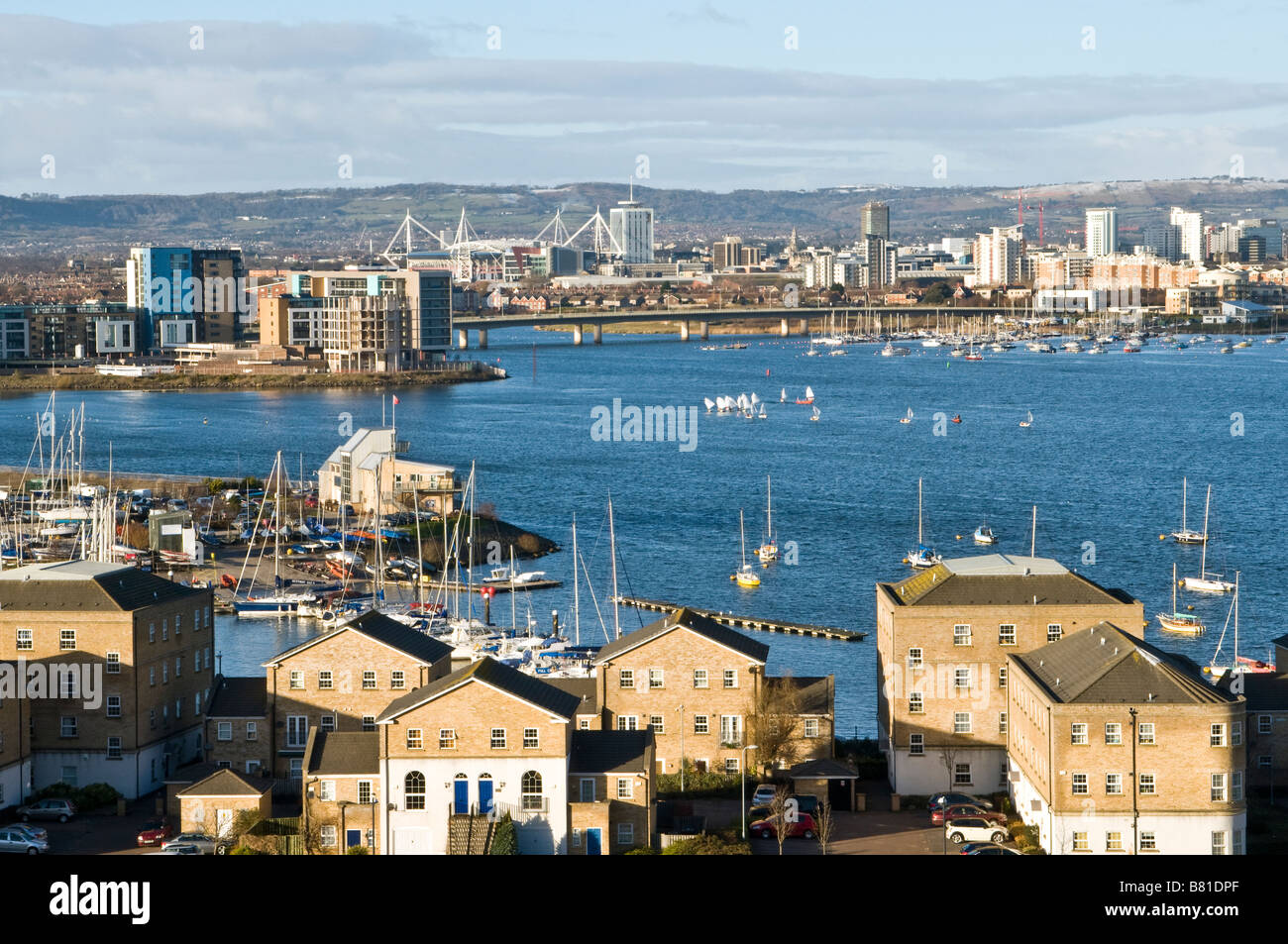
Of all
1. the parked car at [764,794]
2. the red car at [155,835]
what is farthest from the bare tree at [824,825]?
the red car at [155,835]

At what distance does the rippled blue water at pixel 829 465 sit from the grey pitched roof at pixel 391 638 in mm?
2353

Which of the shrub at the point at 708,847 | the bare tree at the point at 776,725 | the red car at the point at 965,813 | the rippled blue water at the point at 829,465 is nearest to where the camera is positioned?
the shrub at the point at 708,847

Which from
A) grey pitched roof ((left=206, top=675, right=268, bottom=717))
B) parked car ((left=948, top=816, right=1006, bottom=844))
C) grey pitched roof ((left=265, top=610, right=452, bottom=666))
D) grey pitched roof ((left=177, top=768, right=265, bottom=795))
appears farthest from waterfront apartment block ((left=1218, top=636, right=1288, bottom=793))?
grey pitched roof ((left=206, top=675, right=268, bottom=717))

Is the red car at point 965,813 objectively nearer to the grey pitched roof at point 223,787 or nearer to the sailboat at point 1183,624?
the grey pitched roof at point 223,787

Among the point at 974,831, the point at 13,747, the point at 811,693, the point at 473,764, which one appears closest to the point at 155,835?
the point at 13,747

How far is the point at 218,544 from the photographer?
1550 cm

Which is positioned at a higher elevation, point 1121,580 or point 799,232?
point 799,232

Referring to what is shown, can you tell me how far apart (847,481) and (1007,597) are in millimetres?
13346

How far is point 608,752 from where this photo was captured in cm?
601

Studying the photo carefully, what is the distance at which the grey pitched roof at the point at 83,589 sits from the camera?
23.8 feet

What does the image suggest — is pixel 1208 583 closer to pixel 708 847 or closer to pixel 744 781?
pixel 744 781
